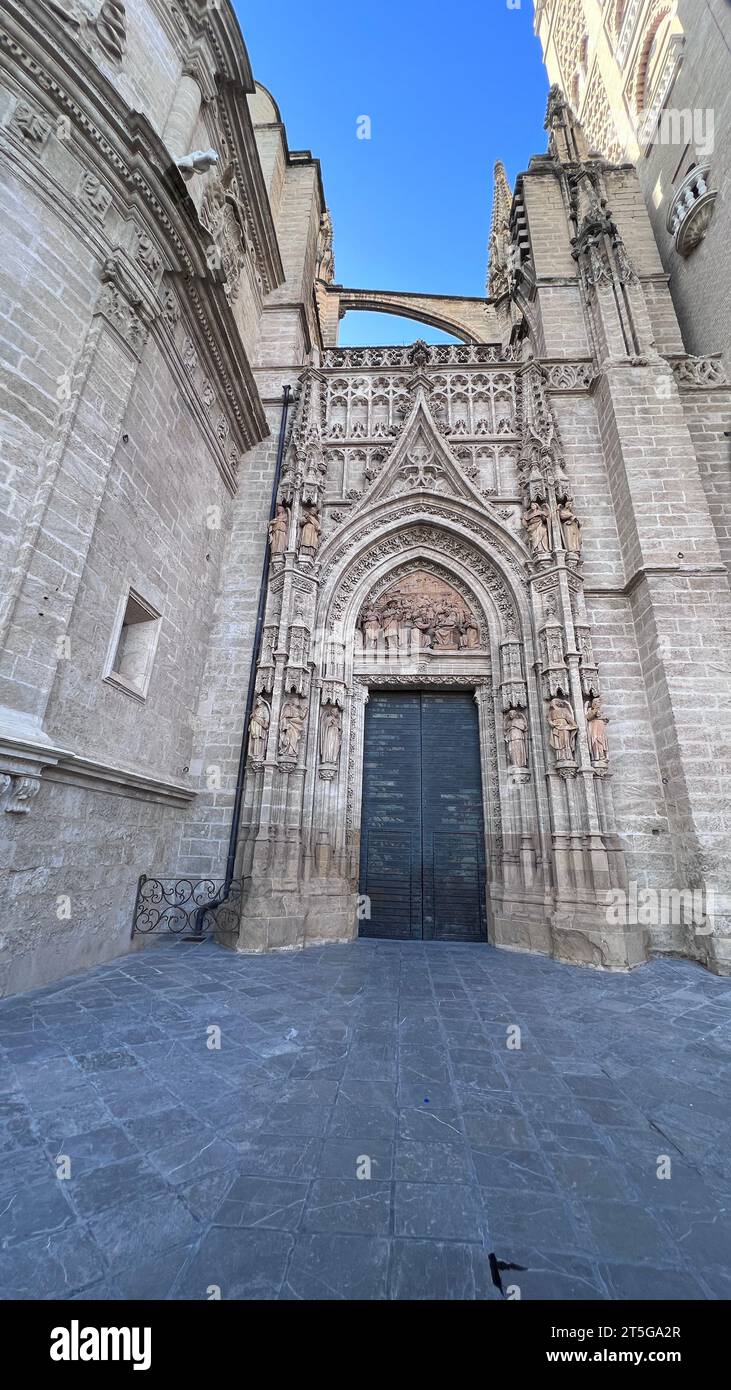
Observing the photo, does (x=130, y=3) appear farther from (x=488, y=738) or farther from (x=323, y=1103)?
(x=323, y=1103)

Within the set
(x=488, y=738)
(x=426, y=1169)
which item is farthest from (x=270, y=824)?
(x=426, y=1169)

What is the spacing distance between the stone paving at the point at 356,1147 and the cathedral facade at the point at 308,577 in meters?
1.83

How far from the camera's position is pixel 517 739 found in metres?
7.57

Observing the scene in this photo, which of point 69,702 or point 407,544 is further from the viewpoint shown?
point 407,544

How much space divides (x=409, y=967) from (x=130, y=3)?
12511 mm

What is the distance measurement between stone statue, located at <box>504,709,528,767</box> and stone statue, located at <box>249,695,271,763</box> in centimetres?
356

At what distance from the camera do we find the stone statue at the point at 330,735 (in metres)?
7.67

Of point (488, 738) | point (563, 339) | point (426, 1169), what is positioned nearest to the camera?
point (426, 1169)

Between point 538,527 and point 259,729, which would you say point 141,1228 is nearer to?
point 259,729

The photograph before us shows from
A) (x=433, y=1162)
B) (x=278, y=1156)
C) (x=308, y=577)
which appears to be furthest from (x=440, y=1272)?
(x=308, y=577)

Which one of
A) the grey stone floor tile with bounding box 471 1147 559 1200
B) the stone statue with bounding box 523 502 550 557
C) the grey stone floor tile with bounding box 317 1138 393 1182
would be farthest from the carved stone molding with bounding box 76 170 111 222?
the grey stone floor tile with bounding box 471 1147 559 1200

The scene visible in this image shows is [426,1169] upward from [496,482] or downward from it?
downward

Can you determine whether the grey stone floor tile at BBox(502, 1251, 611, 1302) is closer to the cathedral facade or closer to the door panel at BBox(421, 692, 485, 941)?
the cathedral facade

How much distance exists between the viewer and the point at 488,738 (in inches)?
317
